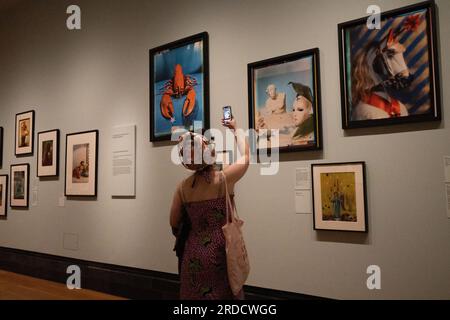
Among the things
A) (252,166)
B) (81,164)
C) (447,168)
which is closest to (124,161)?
(81,164)

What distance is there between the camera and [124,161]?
534 centimetres

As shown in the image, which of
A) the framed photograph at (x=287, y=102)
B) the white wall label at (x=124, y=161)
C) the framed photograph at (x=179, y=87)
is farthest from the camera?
the white wall label at (x=124, y=161)

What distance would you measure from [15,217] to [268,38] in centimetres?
575

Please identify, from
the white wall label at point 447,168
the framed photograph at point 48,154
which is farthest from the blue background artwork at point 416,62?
the framed photograph at point 48,154

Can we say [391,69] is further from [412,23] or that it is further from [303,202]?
[303,202]

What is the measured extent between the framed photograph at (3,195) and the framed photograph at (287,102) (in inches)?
217

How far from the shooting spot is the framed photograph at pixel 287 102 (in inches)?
145

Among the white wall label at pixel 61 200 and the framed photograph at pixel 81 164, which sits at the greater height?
the framed photograph at pixel 81 164

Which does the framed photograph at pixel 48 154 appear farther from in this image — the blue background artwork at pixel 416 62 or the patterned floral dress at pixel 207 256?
the blue background artwork at pixel 416 62

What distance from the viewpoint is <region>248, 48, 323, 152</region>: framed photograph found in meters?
3.68

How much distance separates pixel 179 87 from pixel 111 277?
2757 millimetres

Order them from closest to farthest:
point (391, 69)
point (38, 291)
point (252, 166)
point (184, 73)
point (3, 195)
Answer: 1. point (391, 69)
2. point (252, 166)
3. point (184, 73)
4. point (38, 291)
5. point (3, 195)

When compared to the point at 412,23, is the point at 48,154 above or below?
below
